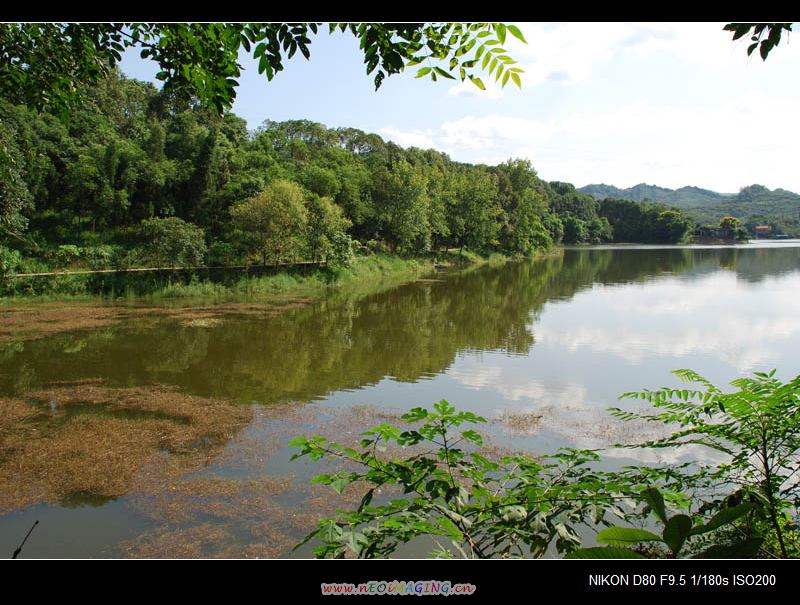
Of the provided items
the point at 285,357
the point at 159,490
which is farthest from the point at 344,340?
the point at 159,490

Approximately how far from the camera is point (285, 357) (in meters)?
10.7

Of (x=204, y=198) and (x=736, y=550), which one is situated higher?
(x=204, y=198)

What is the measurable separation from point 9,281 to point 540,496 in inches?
780

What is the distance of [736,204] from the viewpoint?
53.1 meters

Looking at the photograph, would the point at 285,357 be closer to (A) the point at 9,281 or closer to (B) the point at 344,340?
(B) the point at 344,340

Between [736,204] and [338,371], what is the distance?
189ft

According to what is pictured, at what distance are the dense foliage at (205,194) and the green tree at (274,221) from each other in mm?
49

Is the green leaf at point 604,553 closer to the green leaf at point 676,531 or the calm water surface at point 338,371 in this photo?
the green leaf at point 676,531

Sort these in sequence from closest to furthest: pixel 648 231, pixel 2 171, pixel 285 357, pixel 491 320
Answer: pixel 2 171 < pixel 285 357 < pixel 491 320 < pixel 648 231

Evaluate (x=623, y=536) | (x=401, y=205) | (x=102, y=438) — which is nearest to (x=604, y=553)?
(x=623, y=536)

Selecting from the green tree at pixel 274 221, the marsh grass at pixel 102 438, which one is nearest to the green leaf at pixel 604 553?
the marsh grass at pixel 102 438

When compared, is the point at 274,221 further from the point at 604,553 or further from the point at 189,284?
the point at 604,553

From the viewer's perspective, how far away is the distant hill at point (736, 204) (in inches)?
1248

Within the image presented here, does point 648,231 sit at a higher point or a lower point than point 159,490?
higher
